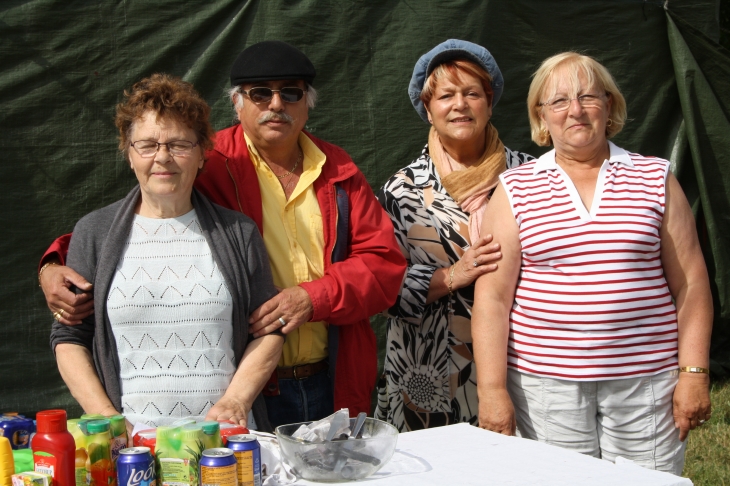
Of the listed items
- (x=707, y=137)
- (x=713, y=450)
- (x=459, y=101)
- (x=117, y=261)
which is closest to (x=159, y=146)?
(x=117, y=261)

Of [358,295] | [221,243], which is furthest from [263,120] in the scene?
[358,295]

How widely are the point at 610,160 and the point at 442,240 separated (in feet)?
2.10

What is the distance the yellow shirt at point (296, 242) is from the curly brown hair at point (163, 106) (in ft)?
1.00

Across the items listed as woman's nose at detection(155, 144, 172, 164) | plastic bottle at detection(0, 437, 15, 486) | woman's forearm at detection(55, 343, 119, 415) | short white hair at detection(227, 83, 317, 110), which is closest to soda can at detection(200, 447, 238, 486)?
plastic bottle at detection(0, 437, 15, 486)

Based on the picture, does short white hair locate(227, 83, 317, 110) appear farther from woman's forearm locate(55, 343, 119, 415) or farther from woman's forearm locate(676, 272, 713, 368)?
woman's forearm locate(676, 272, 713, 368)

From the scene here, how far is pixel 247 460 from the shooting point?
1494 mm

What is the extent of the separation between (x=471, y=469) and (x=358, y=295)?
790 millimetres

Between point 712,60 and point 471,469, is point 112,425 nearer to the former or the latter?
point 471,469

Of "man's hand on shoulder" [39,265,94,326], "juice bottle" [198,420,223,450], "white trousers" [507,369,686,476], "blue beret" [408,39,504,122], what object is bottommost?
"white trousers" [507,369,686,476]

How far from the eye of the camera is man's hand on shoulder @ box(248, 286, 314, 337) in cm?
223

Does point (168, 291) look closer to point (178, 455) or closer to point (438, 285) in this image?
point (178, 455)

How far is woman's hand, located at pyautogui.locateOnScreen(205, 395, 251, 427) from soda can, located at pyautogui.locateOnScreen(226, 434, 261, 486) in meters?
0.50

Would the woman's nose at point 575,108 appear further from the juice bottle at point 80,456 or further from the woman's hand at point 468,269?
the juice bottle at point 80,456

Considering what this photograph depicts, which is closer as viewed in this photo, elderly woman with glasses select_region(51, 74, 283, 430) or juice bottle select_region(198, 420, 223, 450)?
juice bottle select_region(198, 420, 223, 450)
